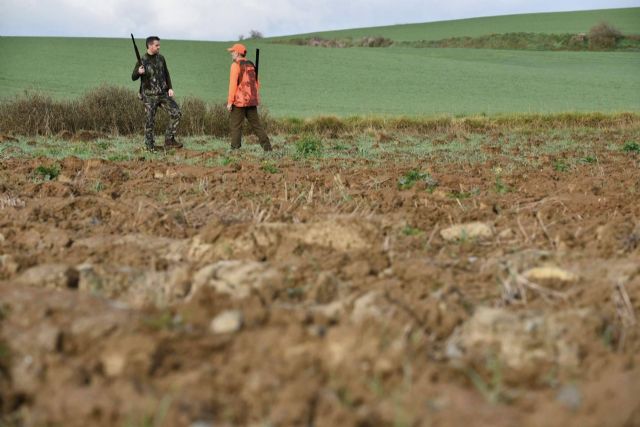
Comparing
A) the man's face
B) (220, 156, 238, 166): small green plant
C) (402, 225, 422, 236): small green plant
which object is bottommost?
(220, 156, 238, 166): small green plant

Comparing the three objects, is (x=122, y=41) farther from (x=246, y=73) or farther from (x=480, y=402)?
(x=480, y=402)

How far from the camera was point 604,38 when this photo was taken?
5253 cm

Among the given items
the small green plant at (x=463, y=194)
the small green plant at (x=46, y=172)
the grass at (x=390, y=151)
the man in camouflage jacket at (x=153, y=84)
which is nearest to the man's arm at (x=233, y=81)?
the grass at (x=390, y=151)

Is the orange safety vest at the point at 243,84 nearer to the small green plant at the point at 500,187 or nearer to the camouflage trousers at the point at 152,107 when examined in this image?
the camouflage trousers at the point at 152,107

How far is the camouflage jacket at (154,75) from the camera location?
492 inches

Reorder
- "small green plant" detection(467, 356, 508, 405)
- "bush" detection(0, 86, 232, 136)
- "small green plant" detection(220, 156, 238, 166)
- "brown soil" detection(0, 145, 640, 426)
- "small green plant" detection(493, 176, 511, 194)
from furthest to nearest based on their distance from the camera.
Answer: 1. "bush" detection(0, 86, 232, 136)
2. "small green plant" detection(220, 156, 238, 166)
3. "small green plant" detection(493, 176, 511, 194)
4. "small green plant" detection(467, 356, 508, 405)
5. "brown soil" detection(0, 145, 640, 426)

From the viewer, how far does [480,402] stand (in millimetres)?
2447

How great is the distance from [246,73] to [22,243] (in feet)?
26.1

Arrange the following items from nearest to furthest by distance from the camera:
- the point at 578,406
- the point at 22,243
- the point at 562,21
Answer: the point at 578,406, the point at 22,243, the point at 562,21

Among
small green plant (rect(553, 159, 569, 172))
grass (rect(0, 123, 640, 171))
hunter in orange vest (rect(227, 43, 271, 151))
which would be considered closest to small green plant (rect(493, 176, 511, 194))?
grass (rect(0, 123, 640, 171))

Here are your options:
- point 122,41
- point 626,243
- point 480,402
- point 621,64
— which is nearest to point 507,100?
point 621,64

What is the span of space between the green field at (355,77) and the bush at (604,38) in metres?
3.52

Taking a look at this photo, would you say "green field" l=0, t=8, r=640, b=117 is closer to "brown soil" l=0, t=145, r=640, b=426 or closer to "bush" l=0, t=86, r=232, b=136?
"bush" l=0, t=86, r=232, b=136

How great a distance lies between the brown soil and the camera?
7.94 ft
